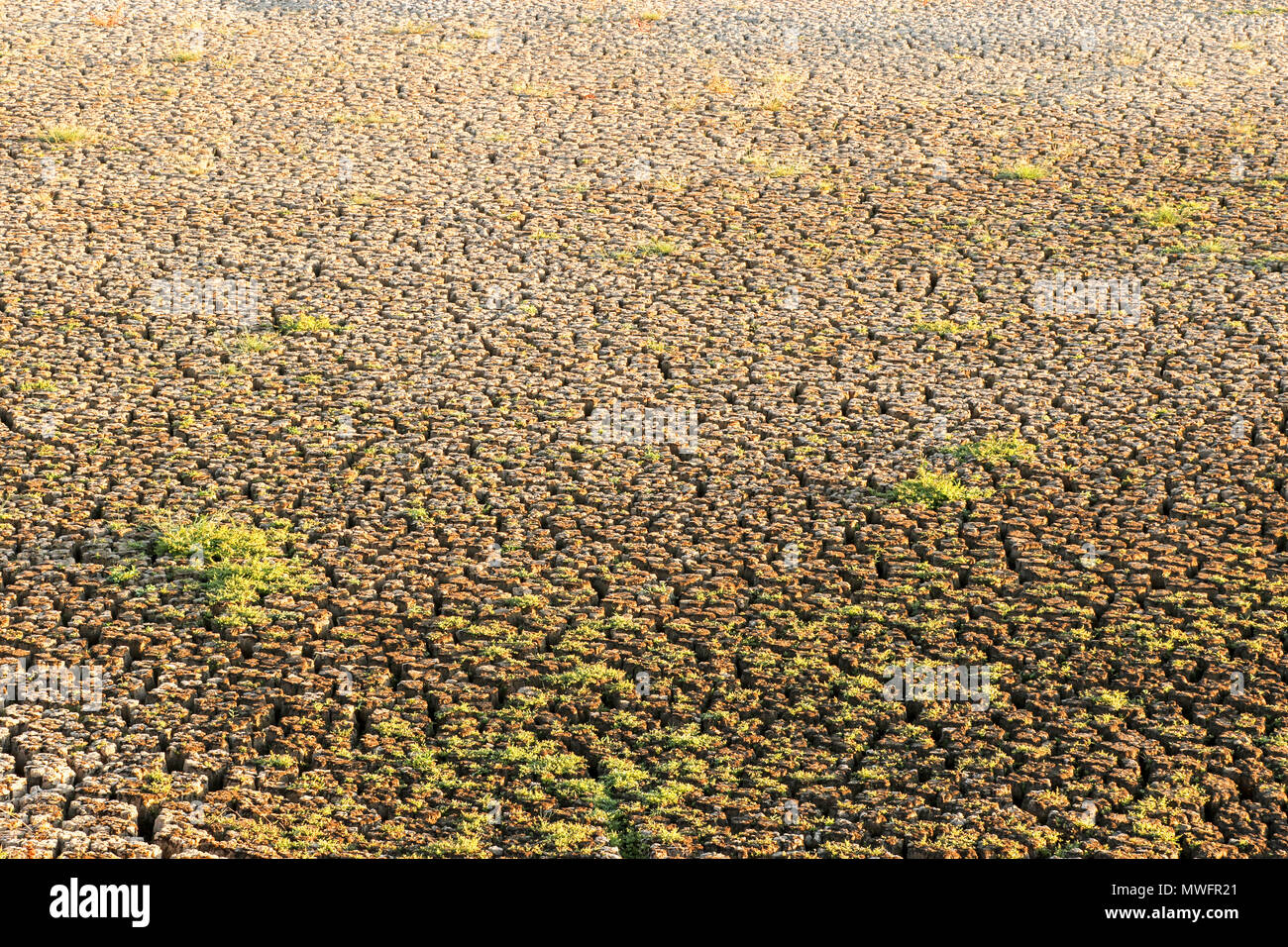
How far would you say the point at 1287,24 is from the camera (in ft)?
51.6

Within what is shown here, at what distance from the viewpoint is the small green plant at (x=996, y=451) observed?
7.71m

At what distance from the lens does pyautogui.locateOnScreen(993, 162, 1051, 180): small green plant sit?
1137cm

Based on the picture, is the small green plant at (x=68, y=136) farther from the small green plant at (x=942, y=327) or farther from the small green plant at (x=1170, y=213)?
the small green plant at (x=1170, y=213)

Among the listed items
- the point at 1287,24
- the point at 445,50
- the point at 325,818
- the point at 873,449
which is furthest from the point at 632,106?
the point at 325,818

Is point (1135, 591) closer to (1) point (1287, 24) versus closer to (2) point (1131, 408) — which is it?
(2) point (1131, 408)

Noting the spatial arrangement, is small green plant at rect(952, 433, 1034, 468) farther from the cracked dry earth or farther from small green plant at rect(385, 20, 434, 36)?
small green plant at rect(385, 20, 434, 36)

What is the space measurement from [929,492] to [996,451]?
1.94 ft

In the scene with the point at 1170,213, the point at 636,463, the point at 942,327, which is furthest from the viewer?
the point at 1170,213

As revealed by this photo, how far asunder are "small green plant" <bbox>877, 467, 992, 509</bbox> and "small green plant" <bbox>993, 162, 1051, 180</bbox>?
464 centimetres

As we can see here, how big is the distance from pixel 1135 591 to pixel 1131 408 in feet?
6.01

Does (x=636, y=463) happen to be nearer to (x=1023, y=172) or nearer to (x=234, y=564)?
(x=234, y=564)

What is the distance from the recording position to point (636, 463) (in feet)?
25.1

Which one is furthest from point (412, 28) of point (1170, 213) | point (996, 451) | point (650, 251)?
point (996, 451)

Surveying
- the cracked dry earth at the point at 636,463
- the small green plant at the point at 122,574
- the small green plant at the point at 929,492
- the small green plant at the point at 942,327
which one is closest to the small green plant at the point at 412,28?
the cracked dry earth at the point at 636,463
